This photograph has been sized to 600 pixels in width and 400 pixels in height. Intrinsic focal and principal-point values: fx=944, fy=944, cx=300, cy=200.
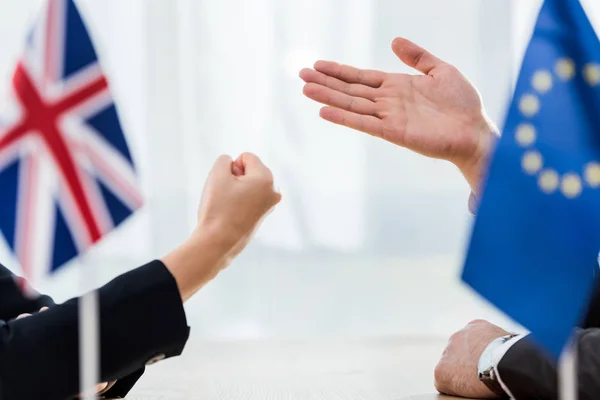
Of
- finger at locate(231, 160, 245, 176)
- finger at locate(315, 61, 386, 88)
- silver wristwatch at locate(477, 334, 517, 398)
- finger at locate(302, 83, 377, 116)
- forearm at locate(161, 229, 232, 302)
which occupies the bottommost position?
silver wristwatch at locate(477, 334, 517, 398)

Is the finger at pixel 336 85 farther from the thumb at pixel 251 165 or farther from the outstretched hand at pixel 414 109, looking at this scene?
the thumb at pixel 251 165

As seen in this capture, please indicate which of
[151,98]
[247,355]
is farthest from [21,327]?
[151,98]

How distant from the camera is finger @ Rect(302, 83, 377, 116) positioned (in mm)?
1315

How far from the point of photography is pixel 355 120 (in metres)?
1.30

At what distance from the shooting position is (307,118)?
3.19m

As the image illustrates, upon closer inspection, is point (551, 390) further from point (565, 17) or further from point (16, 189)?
point (16, 189)

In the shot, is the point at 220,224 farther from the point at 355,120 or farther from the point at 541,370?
the point at 541,370

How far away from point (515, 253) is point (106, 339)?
1.42 feet

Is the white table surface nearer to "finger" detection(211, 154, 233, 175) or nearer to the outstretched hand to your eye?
the outstretched hand

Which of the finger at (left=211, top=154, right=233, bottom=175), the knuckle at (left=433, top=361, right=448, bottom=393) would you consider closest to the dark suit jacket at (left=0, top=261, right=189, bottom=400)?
the finger at (left=211, top=154, right=233, bottom=175)

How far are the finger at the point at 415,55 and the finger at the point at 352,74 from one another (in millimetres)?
60

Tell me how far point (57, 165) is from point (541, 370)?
0.72 metres

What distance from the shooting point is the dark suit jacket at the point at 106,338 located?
3.23 feet

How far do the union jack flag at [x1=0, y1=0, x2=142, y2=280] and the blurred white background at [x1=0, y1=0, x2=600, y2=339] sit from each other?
1958 millimetres
